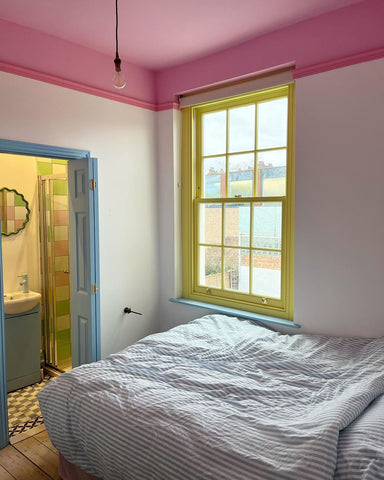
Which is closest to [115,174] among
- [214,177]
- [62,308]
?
[214,177]

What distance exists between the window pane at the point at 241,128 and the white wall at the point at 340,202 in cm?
52

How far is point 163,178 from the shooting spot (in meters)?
3.94

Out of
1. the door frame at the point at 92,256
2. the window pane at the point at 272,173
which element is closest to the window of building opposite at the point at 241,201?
the window pane at the point at 272,173

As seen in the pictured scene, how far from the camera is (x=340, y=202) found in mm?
2818

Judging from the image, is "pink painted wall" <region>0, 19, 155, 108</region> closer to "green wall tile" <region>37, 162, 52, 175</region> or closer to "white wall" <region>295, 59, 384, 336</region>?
"green wall tile" <region>37, 162, 52, 175</region>

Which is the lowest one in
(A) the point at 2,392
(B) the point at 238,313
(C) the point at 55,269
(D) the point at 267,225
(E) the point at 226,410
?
(A) the point at 2,392

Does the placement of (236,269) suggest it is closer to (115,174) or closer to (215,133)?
(215,133)

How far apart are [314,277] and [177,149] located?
6.06 feet

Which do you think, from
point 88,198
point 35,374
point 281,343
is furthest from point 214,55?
point 35,374

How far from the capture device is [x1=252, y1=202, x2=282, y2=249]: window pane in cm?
329

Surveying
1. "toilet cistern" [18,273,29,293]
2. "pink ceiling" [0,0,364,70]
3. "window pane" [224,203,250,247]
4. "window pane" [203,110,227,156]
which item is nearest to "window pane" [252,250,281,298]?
"window pane" [224,203,250,247]

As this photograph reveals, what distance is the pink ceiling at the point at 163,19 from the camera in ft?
8.56

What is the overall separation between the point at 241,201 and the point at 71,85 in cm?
175

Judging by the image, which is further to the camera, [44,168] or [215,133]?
[44,168]
